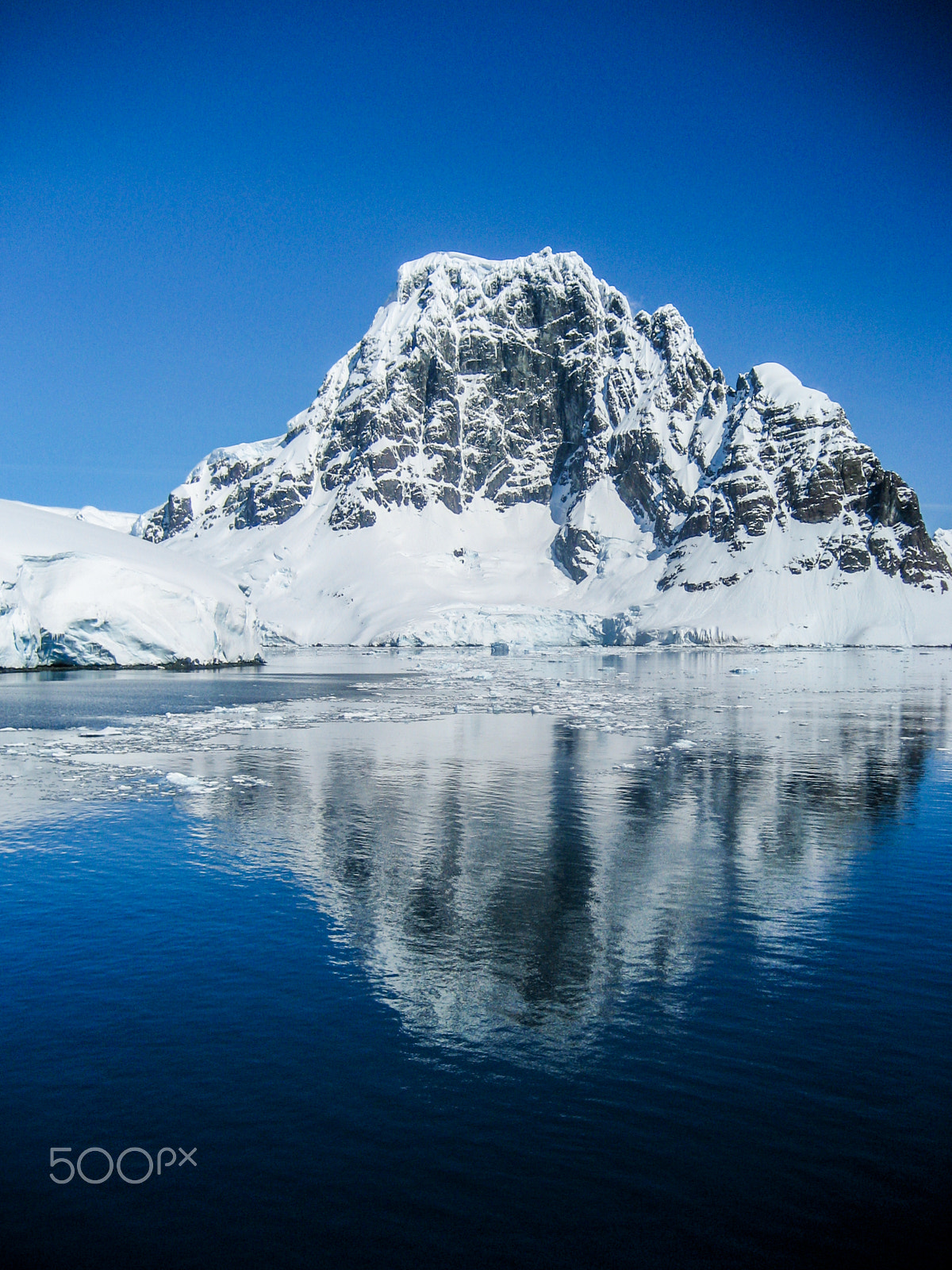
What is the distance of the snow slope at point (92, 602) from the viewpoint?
5984 cm

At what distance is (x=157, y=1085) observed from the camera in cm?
729

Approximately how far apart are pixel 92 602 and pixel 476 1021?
58940 millimetres

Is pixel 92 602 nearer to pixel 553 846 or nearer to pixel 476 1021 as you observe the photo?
pixel 553 846

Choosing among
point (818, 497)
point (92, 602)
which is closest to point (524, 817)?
point (92, 602)

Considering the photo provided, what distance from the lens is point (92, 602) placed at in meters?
61.0

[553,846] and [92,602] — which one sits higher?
[92,602]

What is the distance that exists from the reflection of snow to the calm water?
3.3 inches

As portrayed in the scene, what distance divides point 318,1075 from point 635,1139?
2.61m

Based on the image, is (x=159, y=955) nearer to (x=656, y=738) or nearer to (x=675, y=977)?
(x=675, y=977)

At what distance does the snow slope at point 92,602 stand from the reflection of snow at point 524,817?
96.4ft

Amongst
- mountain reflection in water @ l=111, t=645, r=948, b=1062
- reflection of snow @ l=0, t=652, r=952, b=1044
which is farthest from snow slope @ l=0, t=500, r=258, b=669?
mountain reflection in water @ l=111, t=645, r=948, b=1062

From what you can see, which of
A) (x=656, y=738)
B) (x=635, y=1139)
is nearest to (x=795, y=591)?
(x=656, y=738)

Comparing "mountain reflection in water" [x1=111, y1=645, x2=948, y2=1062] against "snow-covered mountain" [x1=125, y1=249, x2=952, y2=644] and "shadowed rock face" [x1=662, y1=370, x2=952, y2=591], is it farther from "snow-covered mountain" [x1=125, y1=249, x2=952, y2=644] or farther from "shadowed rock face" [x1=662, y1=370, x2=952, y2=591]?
"shadowed rock face" [x1=662, y1=370, x2=952, y2=591]

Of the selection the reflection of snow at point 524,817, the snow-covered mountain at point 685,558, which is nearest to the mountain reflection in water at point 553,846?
the reflection of snow at point 524,817
